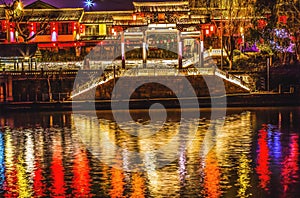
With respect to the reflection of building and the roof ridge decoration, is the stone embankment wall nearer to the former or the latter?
the reflection of building

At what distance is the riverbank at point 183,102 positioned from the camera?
44750mm

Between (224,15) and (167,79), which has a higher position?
(224,15)

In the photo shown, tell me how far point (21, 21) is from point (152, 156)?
4744cm

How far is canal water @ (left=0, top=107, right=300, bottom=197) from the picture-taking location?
64.6 ft

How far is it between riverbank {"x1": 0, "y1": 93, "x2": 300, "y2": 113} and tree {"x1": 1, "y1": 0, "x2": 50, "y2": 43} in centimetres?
2261

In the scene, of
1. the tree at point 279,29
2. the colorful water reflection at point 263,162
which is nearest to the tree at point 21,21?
the tree at point 279,29

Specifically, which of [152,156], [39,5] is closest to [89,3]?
[39,5]

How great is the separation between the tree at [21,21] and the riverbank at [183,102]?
22607 mm

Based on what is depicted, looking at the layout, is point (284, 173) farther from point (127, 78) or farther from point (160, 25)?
point (160, 25)

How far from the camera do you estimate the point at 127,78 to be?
48.1 m

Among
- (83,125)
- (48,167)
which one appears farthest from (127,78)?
(48,167)

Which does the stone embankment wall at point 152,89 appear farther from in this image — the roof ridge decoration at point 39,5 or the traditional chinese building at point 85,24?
the roof ridge decoration at point 39,5

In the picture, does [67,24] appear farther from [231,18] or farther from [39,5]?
[231,18]

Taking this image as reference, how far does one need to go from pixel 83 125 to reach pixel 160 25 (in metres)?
20.1
